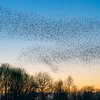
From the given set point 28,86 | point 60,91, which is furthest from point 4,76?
point 60,91

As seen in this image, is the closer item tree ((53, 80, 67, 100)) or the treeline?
the treeline

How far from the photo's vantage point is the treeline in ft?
262

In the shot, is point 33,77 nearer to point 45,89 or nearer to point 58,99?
point 45,89

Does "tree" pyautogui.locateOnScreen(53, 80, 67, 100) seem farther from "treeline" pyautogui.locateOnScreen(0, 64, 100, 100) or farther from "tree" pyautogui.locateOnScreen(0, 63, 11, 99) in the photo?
"tree" pyautogui.locateOnScreen(0, 63, 11, 99)

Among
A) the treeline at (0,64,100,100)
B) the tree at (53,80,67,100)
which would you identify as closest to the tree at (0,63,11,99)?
the treeline at (0,64,100,100)

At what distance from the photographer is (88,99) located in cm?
12294

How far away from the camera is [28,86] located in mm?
91688

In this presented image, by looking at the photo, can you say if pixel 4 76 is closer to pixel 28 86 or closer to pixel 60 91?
pixel 28 86

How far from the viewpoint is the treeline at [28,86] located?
79.8m

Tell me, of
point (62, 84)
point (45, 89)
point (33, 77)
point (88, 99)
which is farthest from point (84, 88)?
point (33, 77)

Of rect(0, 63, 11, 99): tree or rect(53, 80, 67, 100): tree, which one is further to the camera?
rect(53, 80, 67, 100): tree

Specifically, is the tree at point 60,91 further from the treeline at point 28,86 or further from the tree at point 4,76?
the tree at point 4,76

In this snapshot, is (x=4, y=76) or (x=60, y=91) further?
(x=60, y=91)

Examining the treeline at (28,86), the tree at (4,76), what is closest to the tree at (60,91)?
the treeline at (28,86)
